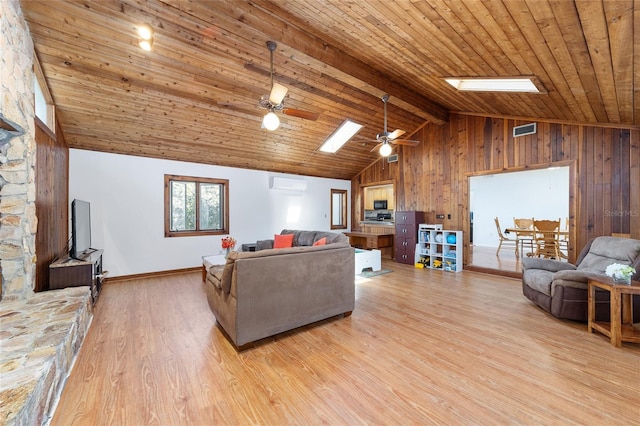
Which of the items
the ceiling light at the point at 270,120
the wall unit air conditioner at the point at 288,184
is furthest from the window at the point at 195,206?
the ceiling light at the point at 270,120

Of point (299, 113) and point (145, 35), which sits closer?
point (145, 35)

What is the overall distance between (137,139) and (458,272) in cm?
701

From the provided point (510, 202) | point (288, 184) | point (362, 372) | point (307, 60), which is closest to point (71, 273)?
point (362, 372)

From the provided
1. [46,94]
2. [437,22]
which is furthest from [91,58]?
[437,22]

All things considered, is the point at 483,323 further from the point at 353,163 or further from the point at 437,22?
the point at 353,163

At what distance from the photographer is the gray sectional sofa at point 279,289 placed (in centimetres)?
242

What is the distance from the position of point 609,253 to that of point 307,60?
4653 mm

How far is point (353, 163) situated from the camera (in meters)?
7.70

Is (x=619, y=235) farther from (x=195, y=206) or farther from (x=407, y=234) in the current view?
(x=195, y=206)

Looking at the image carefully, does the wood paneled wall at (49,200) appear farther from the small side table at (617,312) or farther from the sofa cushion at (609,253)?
the sofa cushion at (609,253)

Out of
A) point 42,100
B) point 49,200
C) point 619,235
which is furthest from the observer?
point 619,235

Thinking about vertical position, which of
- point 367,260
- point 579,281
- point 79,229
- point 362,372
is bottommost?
point 362,372

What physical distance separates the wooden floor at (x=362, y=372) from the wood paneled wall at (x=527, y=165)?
2.29 meters

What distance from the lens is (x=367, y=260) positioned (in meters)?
5.76
